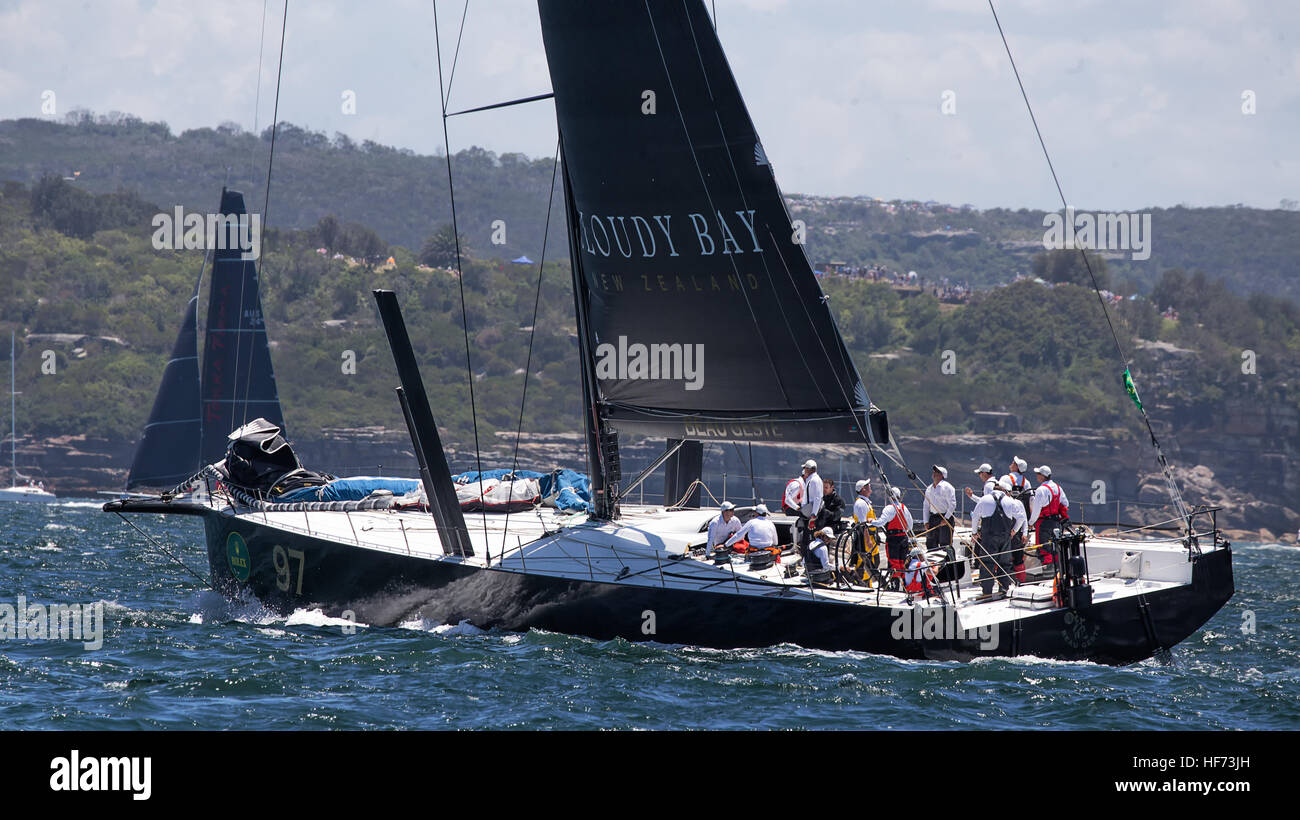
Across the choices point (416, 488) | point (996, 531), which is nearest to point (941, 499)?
point (996, 531)

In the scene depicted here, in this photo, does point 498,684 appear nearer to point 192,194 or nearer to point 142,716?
point 142,716

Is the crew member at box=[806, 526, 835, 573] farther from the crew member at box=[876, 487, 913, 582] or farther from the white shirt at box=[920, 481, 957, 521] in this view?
the white shirt at box=[920, 481, 957, 521]

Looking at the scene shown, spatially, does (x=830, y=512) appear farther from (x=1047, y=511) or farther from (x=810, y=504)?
(x=1047, y=511)

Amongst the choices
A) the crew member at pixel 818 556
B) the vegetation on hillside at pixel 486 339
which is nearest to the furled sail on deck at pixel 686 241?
the crew member at pixel 818 556

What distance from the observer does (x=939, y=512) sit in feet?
50.4

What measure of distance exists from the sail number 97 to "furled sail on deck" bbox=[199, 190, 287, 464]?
15.4 metres

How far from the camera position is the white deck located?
559 inches

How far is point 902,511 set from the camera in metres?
14.3

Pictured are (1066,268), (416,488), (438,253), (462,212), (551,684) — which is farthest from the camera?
(462,212)

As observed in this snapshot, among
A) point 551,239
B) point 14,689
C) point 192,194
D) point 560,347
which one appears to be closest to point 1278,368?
point 560,347

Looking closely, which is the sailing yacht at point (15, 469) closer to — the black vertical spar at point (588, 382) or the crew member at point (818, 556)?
the black vertical spar at point (588, 382)

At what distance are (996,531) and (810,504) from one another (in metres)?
2.02

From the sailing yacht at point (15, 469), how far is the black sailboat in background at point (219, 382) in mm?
31391
